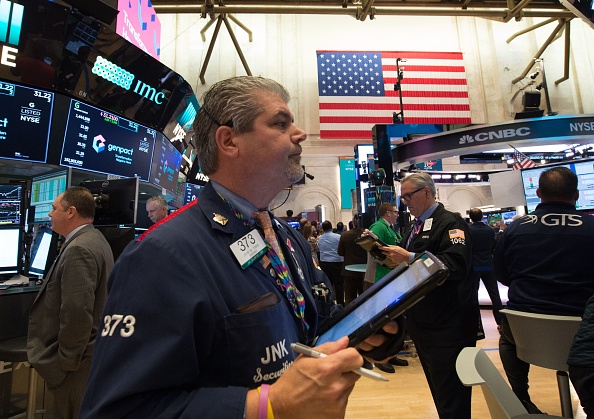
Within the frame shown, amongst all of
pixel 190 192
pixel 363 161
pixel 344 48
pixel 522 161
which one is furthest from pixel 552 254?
pixel 344 48

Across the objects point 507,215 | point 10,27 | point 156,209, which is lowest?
point 156,209

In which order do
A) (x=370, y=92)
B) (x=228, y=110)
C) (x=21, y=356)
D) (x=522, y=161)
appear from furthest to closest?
(x=370, y=92) < (x=522, y=161) < (x=21, y=356) < (x=228, y=110)

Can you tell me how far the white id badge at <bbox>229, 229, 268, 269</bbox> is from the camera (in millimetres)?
964

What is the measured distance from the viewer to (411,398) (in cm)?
352

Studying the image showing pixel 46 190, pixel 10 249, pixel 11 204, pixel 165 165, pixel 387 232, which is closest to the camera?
pixel 10 249

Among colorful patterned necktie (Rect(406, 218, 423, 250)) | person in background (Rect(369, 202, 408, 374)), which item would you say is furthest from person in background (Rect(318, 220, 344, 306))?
colorful patterned necktie (Rect(406, 218, 423, 250))

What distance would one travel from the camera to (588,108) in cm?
1573

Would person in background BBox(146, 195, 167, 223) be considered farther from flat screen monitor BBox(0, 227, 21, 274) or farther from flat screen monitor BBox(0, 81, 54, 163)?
flat screen monitor BBox(0, 227, 21, 274)

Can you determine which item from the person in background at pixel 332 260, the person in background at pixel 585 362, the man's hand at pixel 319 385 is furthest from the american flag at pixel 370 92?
the man's hand at pixel 319 385

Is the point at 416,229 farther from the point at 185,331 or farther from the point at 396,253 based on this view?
the point at 185,331

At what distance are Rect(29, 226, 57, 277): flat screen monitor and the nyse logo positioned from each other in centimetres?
102

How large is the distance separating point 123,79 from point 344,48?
13133 millimetres

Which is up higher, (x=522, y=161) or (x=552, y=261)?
(x=522, y=161)

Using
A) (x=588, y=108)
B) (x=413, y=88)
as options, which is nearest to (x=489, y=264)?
(x=413, y=88)
